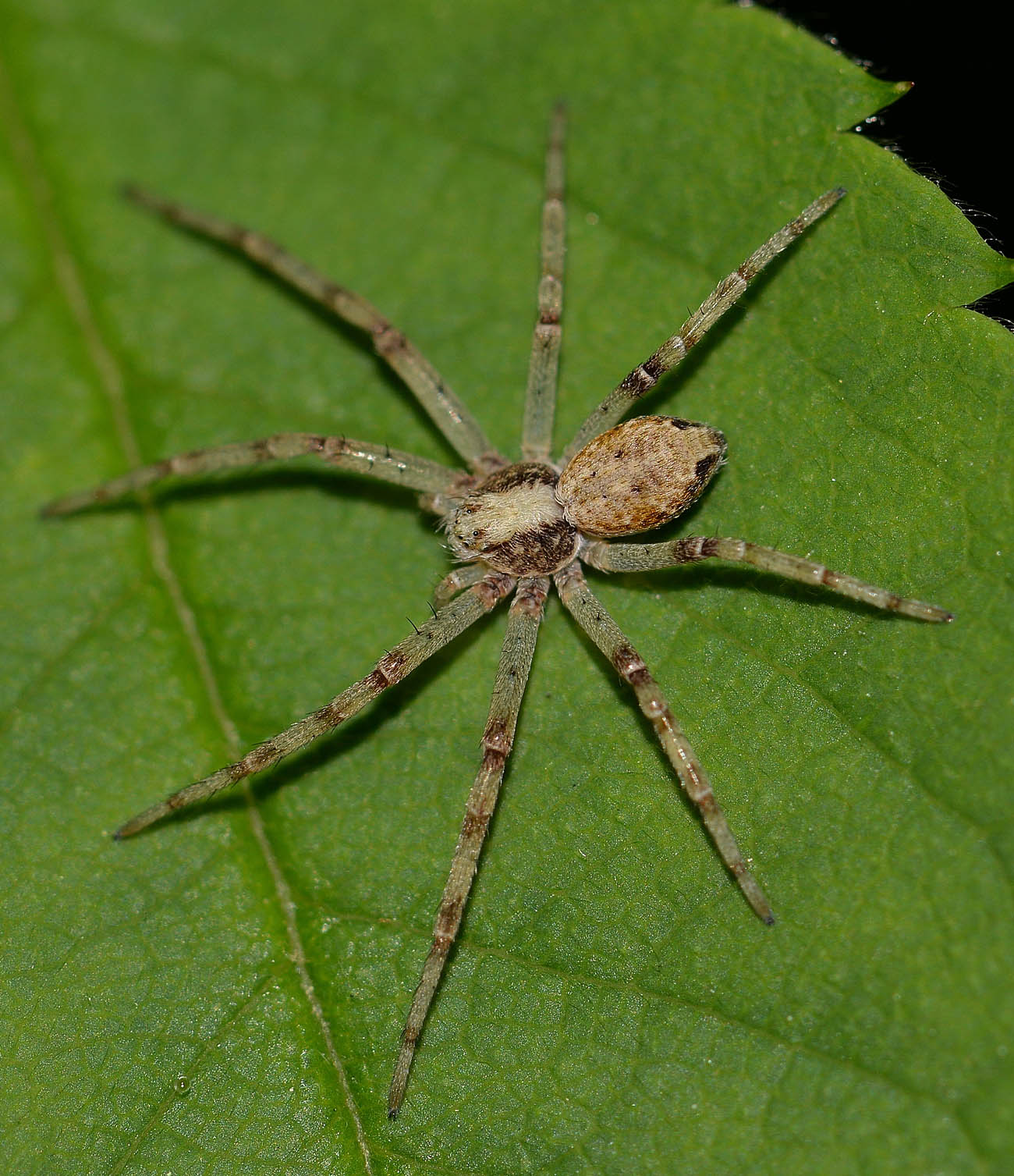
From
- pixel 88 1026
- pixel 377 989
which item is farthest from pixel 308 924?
pixel 88 1026

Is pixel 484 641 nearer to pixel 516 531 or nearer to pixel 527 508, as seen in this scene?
pixel 516 531

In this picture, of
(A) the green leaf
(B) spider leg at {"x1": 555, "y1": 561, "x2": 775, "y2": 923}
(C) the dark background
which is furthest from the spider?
(C) the dark background

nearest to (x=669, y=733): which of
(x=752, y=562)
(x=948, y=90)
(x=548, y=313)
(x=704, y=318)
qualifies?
(x=752, y=562)

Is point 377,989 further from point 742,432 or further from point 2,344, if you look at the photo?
point 2,344

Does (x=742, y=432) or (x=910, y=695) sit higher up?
(x=742, y=432)

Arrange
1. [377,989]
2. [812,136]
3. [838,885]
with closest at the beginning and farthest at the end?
[838,885] → [377,989] → [812,136]

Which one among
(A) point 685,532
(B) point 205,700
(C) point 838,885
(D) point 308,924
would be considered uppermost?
(B) point 205,700
